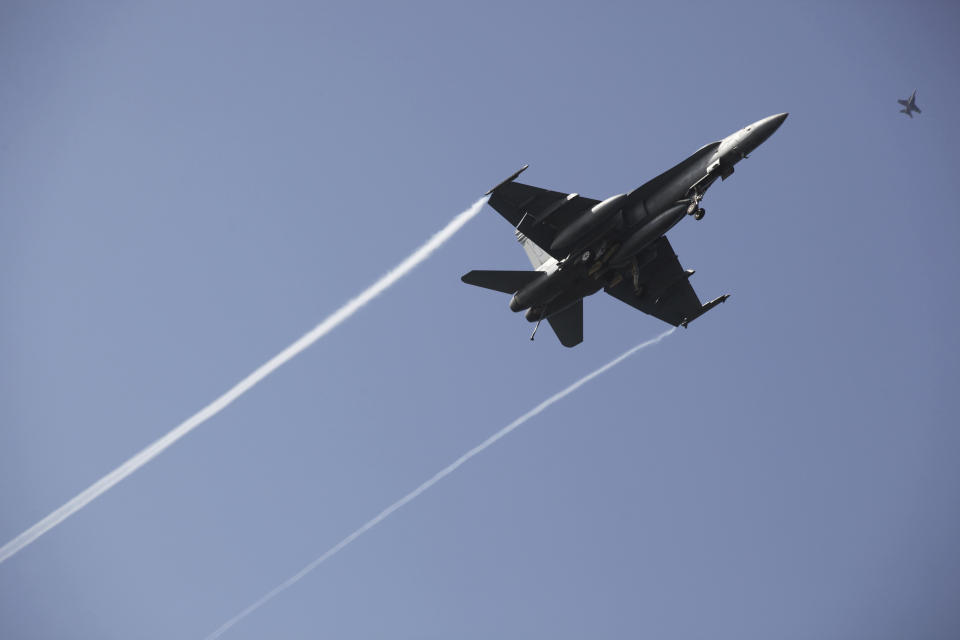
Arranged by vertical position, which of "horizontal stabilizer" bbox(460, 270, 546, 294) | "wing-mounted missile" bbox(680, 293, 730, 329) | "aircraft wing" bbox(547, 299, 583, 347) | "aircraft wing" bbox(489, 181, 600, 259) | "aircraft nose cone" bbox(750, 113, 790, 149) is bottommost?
"wing-mounted missile" bbox(680, 293, 730, 329)

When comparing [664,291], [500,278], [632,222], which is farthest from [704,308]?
[500,278]

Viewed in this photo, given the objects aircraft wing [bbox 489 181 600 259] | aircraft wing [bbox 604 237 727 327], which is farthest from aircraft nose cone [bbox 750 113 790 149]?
aircraft wing [bbox 604 237 727 327]

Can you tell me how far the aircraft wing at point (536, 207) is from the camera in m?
29.1

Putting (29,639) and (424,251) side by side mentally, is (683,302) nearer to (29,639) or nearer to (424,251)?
(424,251)

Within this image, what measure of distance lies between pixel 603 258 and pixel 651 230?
6.98 ft

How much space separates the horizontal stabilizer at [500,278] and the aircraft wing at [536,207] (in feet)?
6.43

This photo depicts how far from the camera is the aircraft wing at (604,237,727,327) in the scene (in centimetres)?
3356

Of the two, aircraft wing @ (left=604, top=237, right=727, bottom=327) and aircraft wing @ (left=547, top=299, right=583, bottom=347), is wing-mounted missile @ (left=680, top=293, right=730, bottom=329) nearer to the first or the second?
aircraft wing @ (left=604, top=237, right=727, bottom=327)

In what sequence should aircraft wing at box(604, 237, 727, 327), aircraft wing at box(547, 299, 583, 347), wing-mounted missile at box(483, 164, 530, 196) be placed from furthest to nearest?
aircraft wing at box(547, 299, 583, 347) < aircraft wing at box(604, 237, 727, 327) < wing-mounted missile at box(483, 164, 530, 196)

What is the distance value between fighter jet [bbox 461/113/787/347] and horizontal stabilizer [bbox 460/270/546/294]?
39 mm

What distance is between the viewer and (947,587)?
5999 inches

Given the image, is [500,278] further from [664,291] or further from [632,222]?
[664,291]

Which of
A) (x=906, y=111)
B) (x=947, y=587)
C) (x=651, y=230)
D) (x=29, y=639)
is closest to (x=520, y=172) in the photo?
(x=651, y=230)

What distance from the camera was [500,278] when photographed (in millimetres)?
31234
